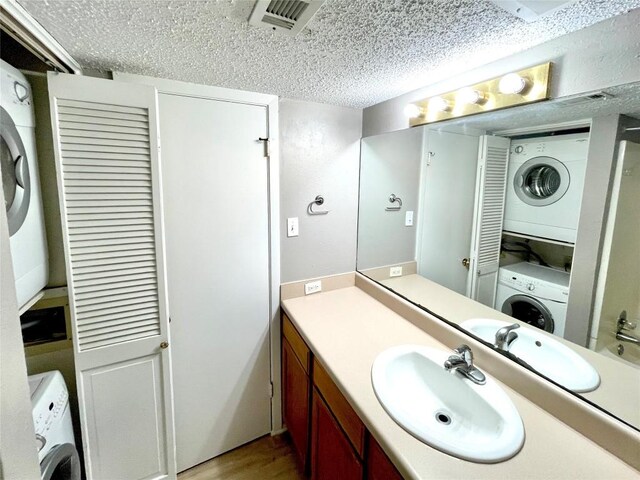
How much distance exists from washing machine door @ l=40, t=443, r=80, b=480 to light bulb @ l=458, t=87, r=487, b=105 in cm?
209

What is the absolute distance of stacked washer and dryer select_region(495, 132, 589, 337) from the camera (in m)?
1.04

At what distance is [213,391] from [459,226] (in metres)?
1.65

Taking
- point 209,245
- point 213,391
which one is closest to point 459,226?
point 209,245

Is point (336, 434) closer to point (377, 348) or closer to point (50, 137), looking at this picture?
point (377, 348)

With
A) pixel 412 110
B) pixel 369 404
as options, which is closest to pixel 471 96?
pixel 412 110

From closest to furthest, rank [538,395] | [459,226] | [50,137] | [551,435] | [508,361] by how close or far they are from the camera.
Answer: [551,435]
[538,395]
[508,361]
[50,137]
[459,226]

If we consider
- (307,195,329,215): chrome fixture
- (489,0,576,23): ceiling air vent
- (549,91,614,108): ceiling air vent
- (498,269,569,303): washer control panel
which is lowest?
(498,269,569,303): washer control panel

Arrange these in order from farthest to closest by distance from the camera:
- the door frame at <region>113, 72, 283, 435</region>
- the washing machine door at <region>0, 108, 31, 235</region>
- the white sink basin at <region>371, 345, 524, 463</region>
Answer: the door frame at <region>113, 72, 283, 435</region> → the washing machine door at <region>0, 108, 31, 235</region> → the white sink basin at <region>371, 345, 524, 463</region>

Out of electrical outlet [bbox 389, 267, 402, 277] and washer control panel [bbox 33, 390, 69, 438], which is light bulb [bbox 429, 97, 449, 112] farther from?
washer control panel [bbox 33, 390, 69, 438]

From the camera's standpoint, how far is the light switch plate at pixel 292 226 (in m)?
1.76

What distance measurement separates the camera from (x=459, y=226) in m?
1.53

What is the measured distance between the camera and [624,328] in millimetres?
955

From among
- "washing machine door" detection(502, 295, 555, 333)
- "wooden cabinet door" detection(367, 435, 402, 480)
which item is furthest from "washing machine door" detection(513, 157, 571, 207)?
"wooden cabinet door" detection(367, 435, 402, 480)

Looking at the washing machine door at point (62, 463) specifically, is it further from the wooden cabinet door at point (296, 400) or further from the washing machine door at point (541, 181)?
the washing machine door at point (541, 181)
